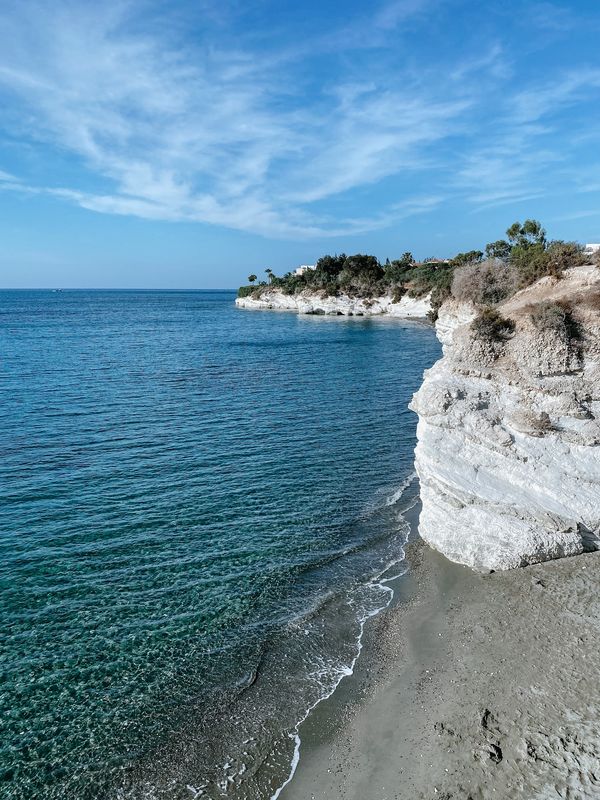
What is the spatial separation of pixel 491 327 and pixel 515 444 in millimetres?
4037

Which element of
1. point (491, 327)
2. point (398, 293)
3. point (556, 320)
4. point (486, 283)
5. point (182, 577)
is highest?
point (486, 283)

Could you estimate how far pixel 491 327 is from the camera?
57.6 ft

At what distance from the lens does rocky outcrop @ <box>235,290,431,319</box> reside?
115500 millimetres

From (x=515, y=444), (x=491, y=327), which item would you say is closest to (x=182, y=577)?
(x=515, y=444)

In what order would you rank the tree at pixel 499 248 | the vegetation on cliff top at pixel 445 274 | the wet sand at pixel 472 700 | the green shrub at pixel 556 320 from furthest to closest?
1. the tree at pixel 499 248
2. the vegetation on cliff top at pixel 445 274
3. the green shrub at pixel 556 320
4. the wet sand at pixel 472 700

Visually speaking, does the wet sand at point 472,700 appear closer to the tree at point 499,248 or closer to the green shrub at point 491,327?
the green shrub at point 491,327

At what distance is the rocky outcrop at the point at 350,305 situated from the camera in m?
116

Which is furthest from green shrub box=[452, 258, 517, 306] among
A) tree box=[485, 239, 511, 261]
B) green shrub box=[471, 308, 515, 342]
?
tree box=[485, 239, 511, 261]

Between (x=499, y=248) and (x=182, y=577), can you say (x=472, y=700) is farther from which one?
(x=499, y=248)

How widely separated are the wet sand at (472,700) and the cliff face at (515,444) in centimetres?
94

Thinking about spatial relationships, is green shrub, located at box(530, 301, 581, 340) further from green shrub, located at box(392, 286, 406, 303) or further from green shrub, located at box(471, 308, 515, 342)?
green shrub, located at box(392, 286, 406, 303)

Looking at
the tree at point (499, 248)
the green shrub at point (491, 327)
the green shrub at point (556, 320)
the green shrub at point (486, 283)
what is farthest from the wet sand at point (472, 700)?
the tree at point (499, 248)

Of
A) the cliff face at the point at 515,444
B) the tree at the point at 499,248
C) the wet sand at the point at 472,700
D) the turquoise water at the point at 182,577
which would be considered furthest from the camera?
the tree at the point at 499,248

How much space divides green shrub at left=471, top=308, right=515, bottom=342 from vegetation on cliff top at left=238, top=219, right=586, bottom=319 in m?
5.43
